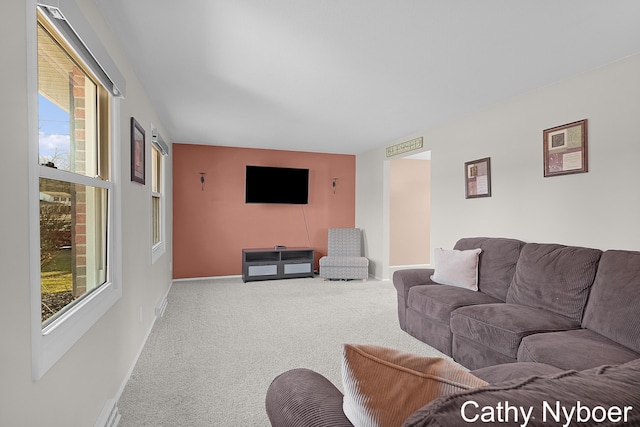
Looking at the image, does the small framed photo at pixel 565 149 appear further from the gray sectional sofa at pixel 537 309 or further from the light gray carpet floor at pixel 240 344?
the light gray carpet floor at pixel 240 344

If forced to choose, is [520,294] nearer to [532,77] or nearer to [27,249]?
[532,77]

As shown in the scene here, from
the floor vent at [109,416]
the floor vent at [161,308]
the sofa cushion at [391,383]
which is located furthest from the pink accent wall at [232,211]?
the sofa cushion at [391,383]

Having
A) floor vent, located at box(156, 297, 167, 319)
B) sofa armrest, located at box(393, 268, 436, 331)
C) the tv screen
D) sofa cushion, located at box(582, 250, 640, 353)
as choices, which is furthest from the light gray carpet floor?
the tv screen

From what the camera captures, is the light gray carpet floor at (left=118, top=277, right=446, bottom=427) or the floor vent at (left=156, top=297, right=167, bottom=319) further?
the floor vent at (left=156, top=297, right=167, bottom=319)

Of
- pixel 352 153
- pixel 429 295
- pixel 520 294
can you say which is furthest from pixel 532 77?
pixel 352 153

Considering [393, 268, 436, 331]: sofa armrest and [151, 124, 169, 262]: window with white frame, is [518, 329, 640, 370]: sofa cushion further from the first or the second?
[151, 124, 169, 262]: window with white frame

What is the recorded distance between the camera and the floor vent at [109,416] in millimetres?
1795

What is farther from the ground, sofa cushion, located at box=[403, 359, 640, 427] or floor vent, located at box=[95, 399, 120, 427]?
sofa cushion, located at box=[403, 359, 640, 427]

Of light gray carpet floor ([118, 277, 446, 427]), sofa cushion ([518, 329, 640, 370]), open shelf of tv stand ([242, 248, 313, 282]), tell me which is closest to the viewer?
sofa cushion ([518, 329, 640, 370])

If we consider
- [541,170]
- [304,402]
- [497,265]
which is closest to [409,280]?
[497,265]

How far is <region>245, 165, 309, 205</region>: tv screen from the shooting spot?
6.12 m

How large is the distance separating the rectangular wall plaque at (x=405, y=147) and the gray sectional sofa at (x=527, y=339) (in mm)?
1849

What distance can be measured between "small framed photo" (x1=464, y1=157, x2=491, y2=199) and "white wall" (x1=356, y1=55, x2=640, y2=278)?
64 millimetres

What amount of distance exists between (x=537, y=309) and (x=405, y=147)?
127 inches
